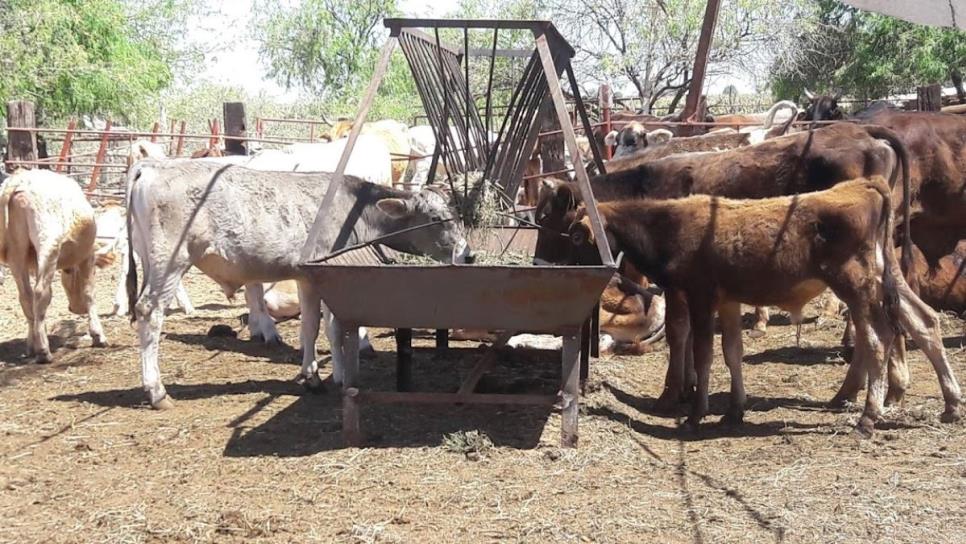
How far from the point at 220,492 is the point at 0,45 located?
16274mm

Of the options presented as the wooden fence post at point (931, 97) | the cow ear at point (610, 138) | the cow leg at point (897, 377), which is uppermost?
the wooden fence post at point (931, 97)

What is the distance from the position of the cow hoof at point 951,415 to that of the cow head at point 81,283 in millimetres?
7880

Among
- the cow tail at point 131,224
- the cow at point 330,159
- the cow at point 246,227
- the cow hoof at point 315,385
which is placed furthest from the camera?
the cow at point 330,159

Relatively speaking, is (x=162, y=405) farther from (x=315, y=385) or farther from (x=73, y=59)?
(x=73, y=59)

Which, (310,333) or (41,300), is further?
(41,300)

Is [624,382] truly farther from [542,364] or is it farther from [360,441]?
[360,441]

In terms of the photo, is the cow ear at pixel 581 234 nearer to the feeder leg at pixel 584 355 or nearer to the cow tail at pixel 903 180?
the feeder leg at pixel 584 355

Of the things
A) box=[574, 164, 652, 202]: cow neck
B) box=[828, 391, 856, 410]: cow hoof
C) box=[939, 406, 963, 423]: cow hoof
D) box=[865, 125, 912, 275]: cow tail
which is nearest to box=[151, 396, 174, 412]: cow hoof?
box=[574, 164, 652, 202]: cow neck

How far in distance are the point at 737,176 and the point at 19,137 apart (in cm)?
1037

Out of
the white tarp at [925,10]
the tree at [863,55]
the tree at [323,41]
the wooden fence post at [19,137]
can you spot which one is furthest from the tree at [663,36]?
the white tarp at [925,10]

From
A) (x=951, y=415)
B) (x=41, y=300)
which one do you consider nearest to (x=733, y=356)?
(x=951, y=415)

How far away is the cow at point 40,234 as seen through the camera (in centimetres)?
941

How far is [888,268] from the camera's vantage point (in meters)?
6.70

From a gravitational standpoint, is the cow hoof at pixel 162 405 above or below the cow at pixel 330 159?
below
